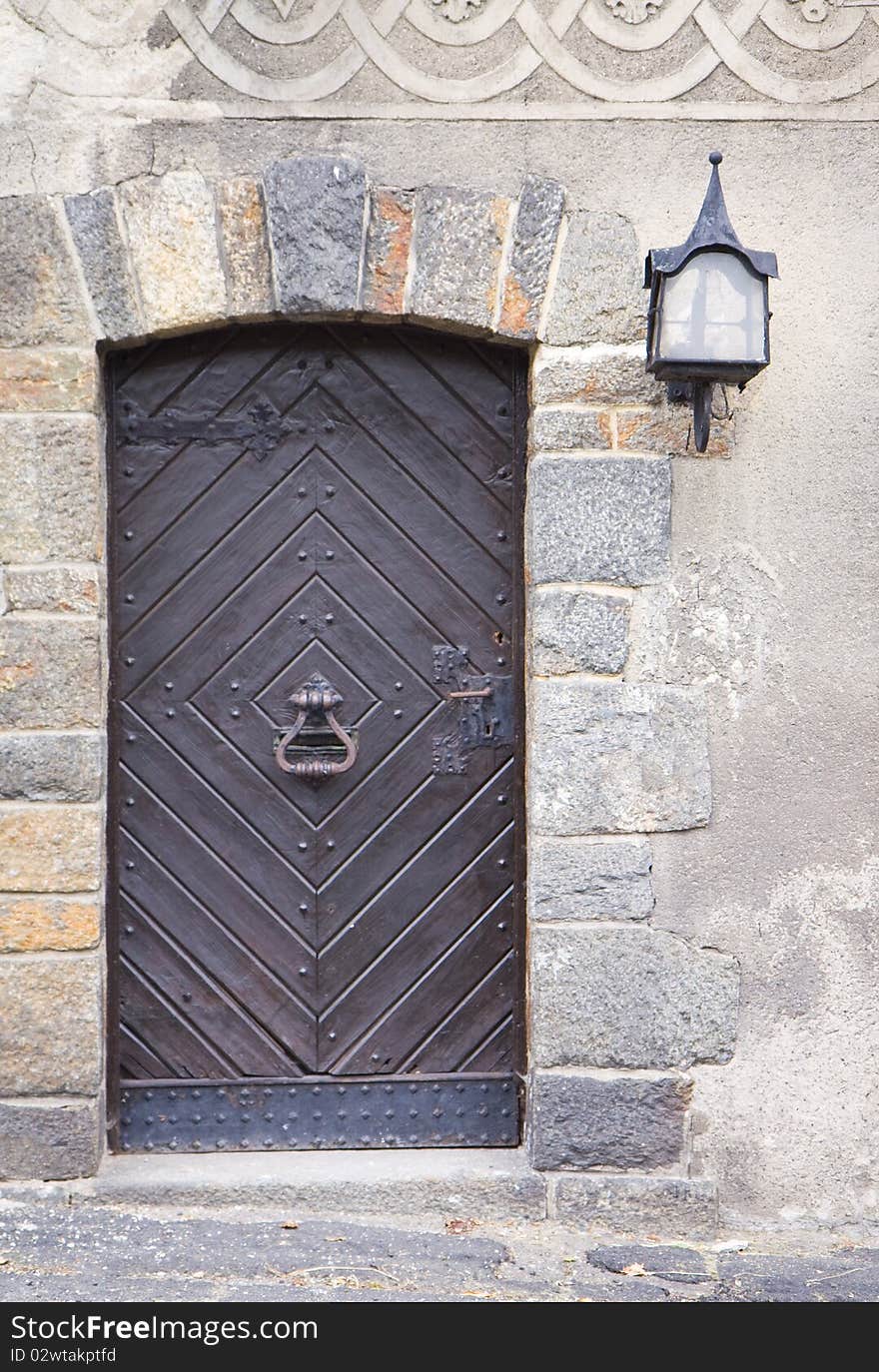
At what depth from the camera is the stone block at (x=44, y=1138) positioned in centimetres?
349

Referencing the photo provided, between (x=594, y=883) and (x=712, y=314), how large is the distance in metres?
1.44

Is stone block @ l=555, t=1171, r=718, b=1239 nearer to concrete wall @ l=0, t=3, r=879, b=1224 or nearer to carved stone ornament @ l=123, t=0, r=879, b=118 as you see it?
concrete wall @ l=0, t=3, r=879, b=1224

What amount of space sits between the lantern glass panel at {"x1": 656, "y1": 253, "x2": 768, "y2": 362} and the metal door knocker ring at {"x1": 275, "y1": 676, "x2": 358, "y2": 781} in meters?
1.23

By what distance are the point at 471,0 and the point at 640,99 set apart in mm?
503

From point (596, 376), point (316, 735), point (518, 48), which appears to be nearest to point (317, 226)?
point (518, 48)

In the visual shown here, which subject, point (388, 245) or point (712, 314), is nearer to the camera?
point (712, 314)

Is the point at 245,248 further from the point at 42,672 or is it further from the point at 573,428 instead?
the point at 42,672

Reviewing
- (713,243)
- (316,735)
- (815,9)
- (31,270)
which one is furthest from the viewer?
(316,735)

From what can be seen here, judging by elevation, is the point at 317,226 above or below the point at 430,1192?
above

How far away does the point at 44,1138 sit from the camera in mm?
3494

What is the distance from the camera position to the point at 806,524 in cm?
359

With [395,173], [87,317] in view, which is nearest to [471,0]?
[395,173]

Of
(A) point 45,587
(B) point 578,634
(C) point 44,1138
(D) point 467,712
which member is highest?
(A) point 45,587

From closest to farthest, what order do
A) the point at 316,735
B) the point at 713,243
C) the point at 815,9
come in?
the point at 713,243, the point at 815,9, the point at 316,735
